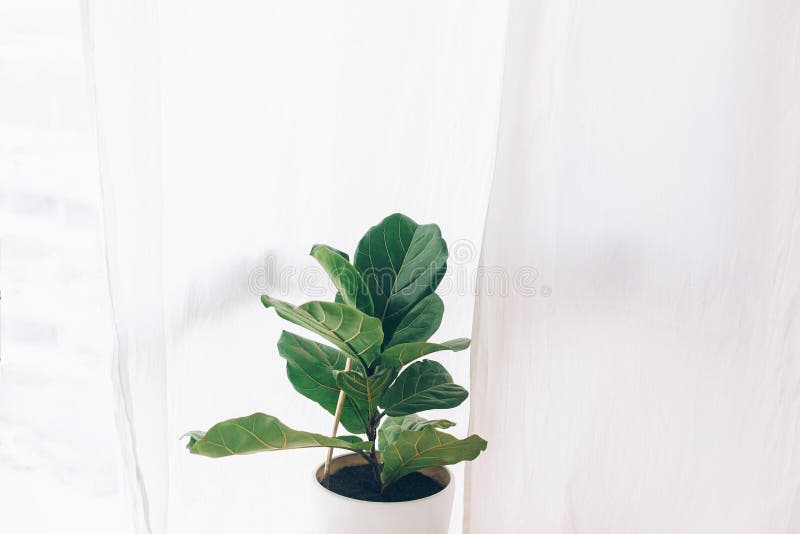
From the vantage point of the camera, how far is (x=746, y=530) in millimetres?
1064

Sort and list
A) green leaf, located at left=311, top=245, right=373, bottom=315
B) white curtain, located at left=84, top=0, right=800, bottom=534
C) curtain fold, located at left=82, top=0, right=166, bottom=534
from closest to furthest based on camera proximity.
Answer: curtain fold, located at left=82, top=0, right=166, bottom=534
green leaf, located at left=311, top=245, right=373, bottom=315
white curtain, located at left=84, top=0, right=800, bottom=534

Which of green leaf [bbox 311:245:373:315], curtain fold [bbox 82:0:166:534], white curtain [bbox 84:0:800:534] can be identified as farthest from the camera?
white curtain [bbox 84:0:800:534]

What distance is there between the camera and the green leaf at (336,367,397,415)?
2.69 feet

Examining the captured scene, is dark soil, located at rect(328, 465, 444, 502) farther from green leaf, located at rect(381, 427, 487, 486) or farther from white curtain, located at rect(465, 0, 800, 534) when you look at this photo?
white curtain, located at rect(465, 0, 800, 534)

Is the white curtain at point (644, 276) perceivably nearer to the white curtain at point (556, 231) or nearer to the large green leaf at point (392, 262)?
the white curtain at point (556, 231)

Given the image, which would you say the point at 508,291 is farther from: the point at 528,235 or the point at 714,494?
the point at 714,494

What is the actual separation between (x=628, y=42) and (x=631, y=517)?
700mm

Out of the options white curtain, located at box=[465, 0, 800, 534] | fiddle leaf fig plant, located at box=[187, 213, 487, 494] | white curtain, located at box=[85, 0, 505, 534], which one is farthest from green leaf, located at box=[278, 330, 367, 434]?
white curtain, located at box=[465, 0, 800, 534]

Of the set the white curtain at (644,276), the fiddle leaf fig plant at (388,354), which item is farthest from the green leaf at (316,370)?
the white curtain at (644,276)

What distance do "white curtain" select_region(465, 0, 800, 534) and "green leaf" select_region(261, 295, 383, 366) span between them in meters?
0.28

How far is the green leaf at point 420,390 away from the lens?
871 millimetres

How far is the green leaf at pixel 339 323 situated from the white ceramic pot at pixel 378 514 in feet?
0.55

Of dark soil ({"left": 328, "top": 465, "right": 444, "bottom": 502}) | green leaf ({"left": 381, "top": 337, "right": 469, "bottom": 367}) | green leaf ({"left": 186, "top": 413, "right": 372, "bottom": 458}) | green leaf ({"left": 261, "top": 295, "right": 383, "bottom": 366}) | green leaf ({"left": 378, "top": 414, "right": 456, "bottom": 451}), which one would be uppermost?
green leaf ({"left": 261, "top": 295, "right": 383, "bottom": 366})

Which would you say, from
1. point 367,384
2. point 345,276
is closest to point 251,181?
point 345,276
